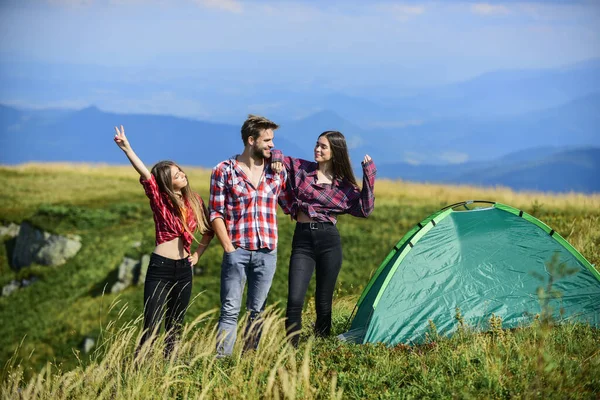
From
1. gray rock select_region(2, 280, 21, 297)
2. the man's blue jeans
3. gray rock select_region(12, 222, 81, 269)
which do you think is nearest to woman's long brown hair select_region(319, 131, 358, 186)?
the man's blue jeans

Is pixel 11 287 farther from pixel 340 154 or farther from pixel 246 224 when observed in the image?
pixel 340 154

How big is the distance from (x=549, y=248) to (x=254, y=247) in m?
4.04

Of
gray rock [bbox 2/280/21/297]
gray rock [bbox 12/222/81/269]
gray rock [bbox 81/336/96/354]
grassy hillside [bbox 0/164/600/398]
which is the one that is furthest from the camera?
gray rock [bbox 12/222/81/269]

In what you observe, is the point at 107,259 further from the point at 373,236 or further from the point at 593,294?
the point at 593,294

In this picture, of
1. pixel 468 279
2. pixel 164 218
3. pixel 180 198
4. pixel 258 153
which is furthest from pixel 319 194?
pixel 468 279

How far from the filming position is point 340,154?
7410mm

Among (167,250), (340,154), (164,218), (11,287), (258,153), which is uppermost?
(340,154)

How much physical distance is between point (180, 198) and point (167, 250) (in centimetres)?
56

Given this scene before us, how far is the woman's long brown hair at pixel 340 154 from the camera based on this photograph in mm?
7383

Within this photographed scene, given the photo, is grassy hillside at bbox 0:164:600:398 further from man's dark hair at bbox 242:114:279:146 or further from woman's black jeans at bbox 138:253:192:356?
man's dark hair at bbox 242:114:279:146

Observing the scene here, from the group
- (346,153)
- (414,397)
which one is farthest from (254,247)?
(414,397)

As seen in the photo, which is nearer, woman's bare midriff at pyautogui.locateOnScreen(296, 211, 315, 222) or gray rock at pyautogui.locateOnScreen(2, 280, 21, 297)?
woman's bare midriff at pyautogui.locateOnScreen(296, 211, 315, 222)

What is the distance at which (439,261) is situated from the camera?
8.41 meters

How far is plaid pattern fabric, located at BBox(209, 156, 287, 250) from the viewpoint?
22.7 feet
